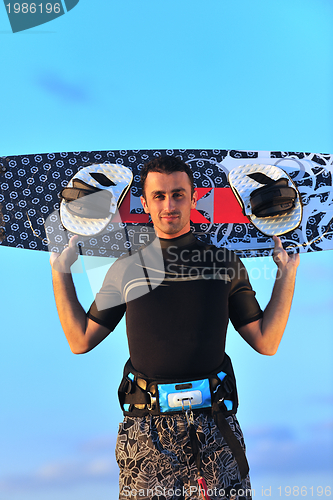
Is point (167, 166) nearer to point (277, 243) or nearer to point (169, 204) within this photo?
point (169, 204)

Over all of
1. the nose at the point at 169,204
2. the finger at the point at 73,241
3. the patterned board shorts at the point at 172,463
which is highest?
the finger at the point at 73,241

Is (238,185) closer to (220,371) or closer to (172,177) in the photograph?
(172,177)

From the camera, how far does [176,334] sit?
2.38 m

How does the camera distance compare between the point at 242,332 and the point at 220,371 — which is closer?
the point at 220,371

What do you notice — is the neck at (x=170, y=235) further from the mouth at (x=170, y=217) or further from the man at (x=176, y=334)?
the mouth at (x=170, y=217)

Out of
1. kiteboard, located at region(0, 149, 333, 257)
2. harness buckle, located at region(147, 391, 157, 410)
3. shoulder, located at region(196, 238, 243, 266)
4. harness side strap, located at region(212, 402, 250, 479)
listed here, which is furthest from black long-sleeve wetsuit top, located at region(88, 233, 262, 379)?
kiteboard, located at region(0, 149, 333, 257)

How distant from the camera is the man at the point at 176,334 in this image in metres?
2.21

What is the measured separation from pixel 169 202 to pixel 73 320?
0.94 meters

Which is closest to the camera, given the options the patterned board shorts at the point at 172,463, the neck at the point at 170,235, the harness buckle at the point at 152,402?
the patterned board shorts at the point at 172,463

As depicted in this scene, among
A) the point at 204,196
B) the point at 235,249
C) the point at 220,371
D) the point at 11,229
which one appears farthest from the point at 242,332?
the point at 11,229

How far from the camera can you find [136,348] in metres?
2.45

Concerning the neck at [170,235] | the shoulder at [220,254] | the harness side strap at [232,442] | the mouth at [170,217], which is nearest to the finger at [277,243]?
the shoulder at [220,254]

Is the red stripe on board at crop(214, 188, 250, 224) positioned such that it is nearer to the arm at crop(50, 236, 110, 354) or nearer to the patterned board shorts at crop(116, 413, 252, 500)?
the arm at crop(50, 236, 110, 354)

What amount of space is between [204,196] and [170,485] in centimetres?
217
